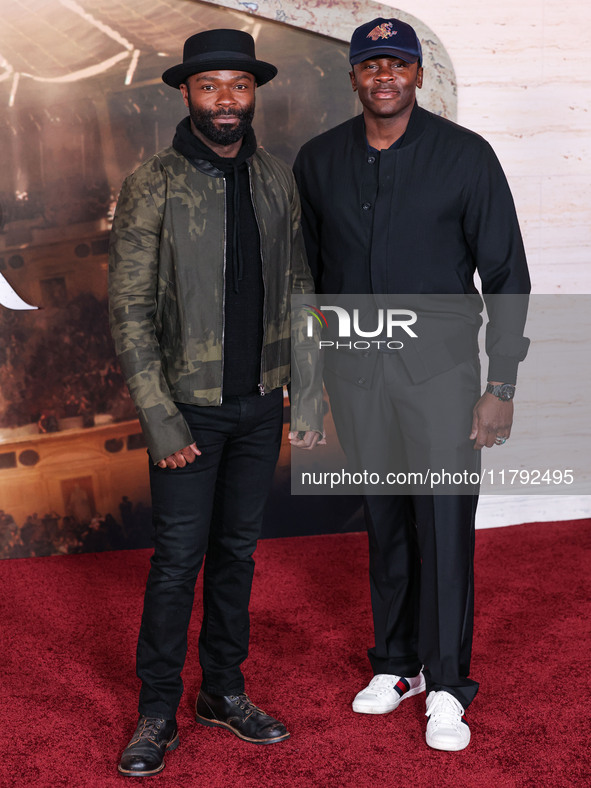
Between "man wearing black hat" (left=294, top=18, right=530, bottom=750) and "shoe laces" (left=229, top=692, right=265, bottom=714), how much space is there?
0.95ft

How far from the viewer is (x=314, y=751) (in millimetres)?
2133

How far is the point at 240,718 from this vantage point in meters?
2.21

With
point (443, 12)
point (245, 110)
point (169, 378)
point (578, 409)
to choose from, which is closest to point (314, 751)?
point (169, 378)

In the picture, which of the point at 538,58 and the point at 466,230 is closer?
the point at 466,230

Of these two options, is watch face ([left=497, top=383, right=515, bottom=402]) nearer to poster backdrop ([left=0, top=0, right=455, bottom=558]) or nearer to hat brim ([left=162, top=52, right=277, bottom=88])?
hat brim ([left=162, top=52, right=277, bottom=88])

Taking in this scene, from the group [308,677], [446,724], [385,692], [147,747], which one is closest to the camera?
[147,747]

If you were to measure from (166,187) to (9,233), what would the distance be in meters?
1.64

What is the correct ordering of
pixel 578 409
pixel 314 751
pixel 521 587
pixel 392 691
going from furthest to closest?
pixel 578 409 → pixel 521 587 → pixel 392 691 → pixel 314 751

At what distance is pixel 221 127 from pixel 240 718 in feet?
4.81

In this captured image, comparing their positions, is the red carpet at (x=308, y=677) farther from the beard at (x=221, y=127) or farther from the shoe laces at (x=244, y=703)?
the beard at (x=221, y=127)

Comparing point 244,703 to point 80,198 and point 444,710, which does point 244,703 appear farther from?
point 80,198

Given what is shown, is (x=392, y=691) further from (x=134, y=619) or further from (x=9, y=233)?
(x=9, y=233)

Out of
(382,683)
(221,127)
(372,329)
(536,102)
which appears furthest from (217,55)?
(536,102)

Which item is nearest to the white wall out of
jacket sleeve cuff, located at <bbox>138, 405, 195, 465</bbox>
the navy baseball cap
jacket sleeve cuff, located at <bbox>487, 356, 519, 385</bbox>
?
the navy baseball cap
